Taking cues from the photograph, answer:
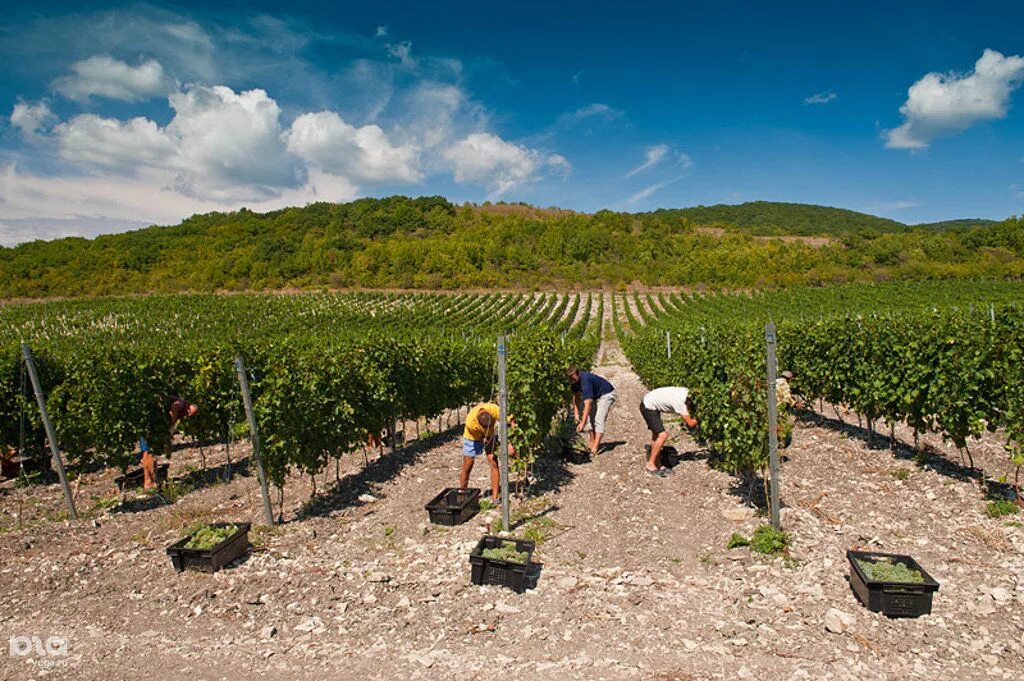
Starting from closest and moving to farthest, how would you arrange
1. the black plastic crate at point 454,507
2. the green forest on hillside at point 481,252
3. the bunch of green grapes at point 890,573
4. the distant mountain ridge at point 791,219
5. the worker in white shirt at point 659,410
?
the bunch of green grapes at point 890,573, the black plastic crate at point 454,507, the worker in white shirt at point 659,410, the green forest on hillside at point 481,252, the distant mountain ridge at point 791,219

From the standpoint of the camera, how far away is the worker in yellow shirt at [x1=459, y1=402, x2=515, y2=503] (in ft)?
22.8

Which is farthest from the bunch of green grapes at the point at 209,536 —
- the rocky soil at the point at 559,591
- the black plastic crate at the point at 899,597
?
the black plastic crate at the point at 899,597

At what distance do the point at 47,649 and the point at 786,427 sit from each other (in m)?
8.15

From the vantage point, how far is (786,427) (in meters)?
7.03

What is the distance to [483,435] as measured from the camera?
710cm

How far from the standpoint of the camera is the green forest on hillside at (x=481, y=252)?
76.8 m

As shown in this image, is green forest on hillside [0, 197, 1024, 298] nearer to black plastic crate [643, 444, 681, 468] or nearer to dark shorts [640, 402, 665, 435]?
black plastic crate [643, 444, 681, 468]

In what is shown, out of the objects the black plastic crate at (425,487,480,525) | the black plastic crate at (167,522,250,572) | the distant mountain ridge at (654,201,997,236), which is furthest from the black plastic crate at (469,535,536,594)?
the distant mountain ridge at (654,201,997,236)

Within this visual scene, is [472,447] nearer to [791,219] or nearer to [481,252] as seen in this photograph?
[481,252]

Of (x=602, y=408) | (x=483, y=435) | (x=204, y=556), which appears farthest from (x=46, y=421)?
(x=602, y=408)

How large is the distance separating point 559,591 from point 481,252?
102 m

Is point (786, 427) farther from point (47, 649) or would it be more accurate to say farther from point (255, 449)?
point (47, 649)

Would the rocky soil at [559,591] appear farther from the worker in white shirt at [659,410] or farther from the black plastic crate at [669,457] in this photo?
the black plastic crate at [669,457]

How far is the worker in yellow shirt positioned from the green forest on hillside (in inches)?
2802
